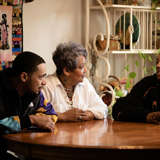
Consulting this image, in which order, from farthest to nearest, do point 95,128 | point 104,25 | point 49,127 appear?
point 104,25 → point 95,128 → point 49,127

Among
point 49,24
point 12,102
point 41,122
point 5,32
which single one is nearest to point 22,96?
point 12,102

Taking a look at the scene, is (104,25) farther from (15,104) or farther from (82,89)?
(15,104)

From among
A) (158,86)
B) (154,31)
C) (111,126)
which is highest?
(154,31)

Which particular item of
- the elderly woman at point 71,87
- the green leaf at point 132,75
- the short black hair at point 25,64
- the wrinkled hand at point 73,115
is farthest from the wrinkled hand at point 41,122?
the green leaf at point 132,75

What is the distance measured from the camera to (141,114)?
3.08 metres

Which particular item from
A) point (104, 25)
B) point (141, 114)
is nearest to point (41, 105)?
point (141, 114)

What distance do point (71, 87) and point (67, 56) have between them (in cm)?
24

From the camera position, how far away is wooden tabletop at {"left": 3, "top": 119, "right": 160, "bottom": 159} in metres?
2.19

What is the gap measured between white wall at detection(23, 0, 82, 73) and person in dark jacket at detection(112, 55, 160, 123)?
1.46 metres

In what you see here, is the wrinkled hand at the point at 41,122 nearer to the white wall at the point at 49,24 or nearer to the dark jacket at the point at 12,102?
the dark jacket at the point at 12,102

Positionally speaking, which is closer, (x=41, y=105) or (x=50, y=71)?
(x=41, y=105)

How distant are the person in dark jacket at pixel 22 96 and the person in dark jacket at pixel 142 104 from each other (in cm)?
60

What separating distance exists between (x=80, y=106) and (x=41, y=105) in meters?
0.55

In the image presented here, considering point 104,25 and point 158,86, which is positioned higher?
point 104,25
